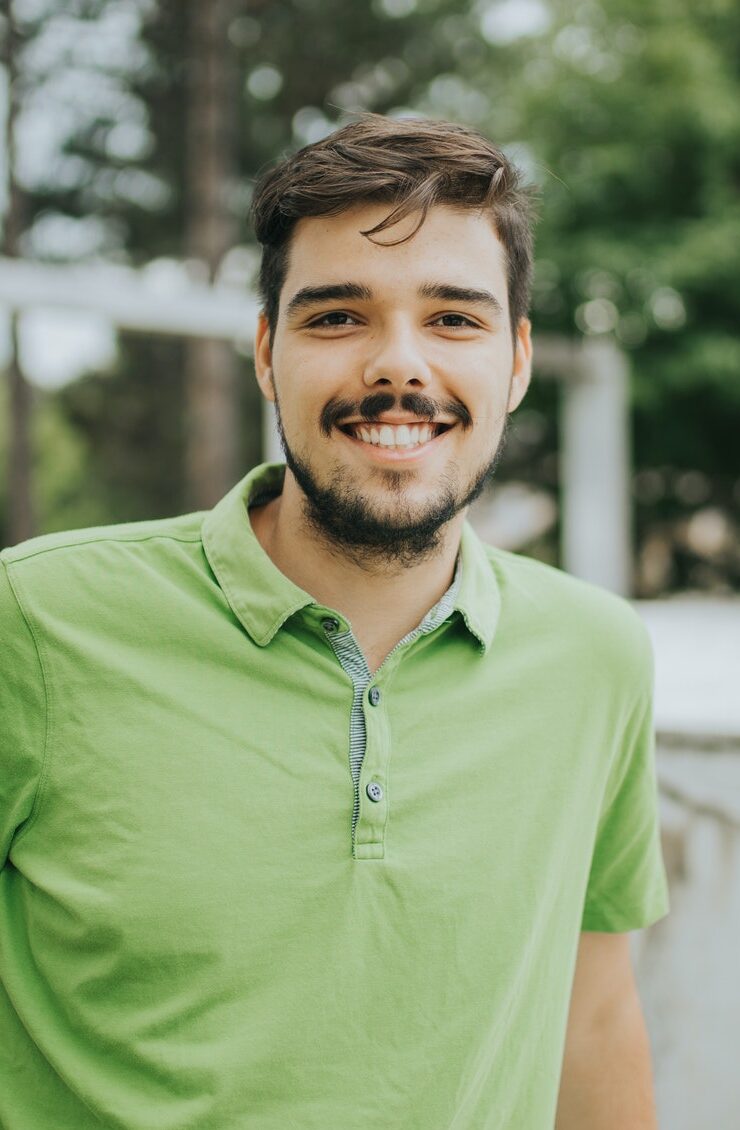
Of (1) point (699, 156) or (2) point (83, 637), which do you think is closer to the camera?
(2) point (83, 637)

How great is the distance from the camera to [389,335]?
1381 millimetres

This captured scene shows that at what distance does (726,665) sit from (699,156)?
10290 mm

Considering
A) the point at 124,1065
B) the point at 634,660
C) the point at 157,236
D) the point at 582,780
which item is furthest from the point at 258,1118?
the point at 157,236

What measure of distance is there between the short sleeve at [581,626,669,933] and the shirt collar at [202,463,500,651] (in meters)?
0.28

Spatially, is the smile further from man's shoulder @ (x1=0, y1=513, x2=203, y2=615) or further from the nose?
man's shoulder @ (x1=0, y1=513, x2=203, y2=615)

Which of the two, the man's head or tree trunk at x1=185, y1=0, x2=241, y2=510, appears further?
tree trunk at x1=185, y1=0, x2=241, y2=510

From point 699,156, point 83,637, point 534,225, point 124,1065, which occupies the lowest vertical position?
point 124,1065

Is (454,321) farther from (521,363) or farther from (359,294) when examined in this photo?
(521,363)

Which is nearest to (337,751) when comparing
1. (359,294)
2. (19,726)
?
(19,726)

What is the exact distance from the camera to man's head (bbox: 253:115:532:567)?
4.52 feet

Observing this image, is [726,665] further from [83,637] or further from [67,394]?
[67,394]

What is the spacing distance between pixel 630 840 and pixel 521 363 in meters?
0.73

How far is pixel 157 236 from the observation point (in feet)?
41.7

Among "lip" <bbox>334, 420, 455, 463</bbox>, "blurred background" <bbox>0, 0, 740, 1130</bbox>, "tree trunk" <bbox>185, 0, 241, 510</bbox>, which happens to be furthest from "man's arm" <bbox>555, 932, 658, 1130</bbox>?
"tree trunk" <bbox>185, 0, 241, 510</bbox>
